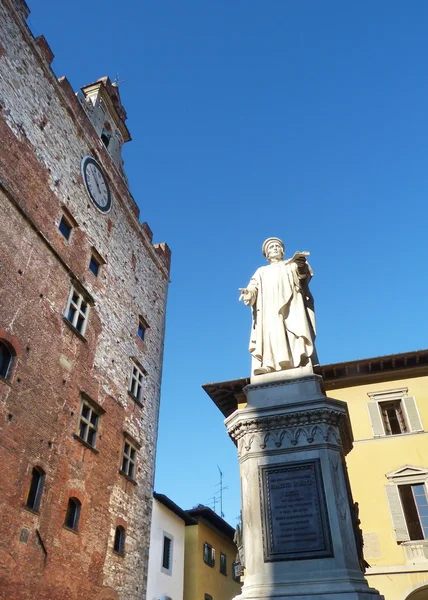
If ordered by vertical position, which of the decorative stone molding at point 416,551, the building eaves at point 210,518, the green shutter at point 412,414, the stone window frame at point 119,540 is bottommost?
the decorative stone molding at point 416,551

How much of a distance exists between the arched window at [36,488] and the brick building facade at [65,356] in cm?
3

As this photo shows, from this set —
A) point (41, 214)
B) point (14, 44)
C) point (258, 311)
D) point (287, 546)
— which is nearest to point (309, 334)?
point (258, 311)

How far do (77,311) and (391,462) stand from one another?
1245 centimetres

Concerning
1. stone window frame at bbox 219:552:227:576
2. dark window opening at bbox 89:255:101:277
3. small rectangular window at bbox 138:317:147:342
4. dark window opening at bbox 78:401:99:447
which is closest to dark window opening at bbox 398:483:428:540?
dark window opening at bbox 78:401:99:447

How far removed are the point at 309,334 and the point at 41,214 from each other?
12.5 meters

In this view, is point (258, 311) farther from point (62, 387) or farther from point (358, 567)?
point (62, 387)

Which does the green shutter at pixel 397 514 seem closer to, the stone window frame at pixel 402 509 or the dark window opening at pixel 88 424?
the stone window frame at pixel 402 509

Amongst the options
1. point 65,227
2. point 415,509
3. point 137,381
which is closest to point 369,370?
point 415,509

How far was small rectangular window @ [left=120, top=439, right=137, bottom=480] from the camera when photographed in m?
18.9

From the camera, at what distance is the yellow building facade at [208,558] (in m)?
22.3

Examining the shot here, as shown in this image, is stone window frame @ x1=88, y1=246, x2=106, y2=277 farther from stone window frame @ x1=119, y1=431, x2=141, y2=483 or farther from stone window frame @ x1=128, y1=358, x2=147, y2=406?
stone window frame @ x1=119, y1=431, x2=141, y2=483

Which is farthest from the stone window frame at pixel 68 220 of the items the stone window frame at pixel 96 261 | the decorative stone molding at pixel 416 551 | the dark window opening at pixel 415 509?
the decorative stone molding at pixel 416 551

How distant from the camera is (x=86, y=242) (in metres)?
19.6

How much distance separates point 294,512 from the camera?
5.33 m
